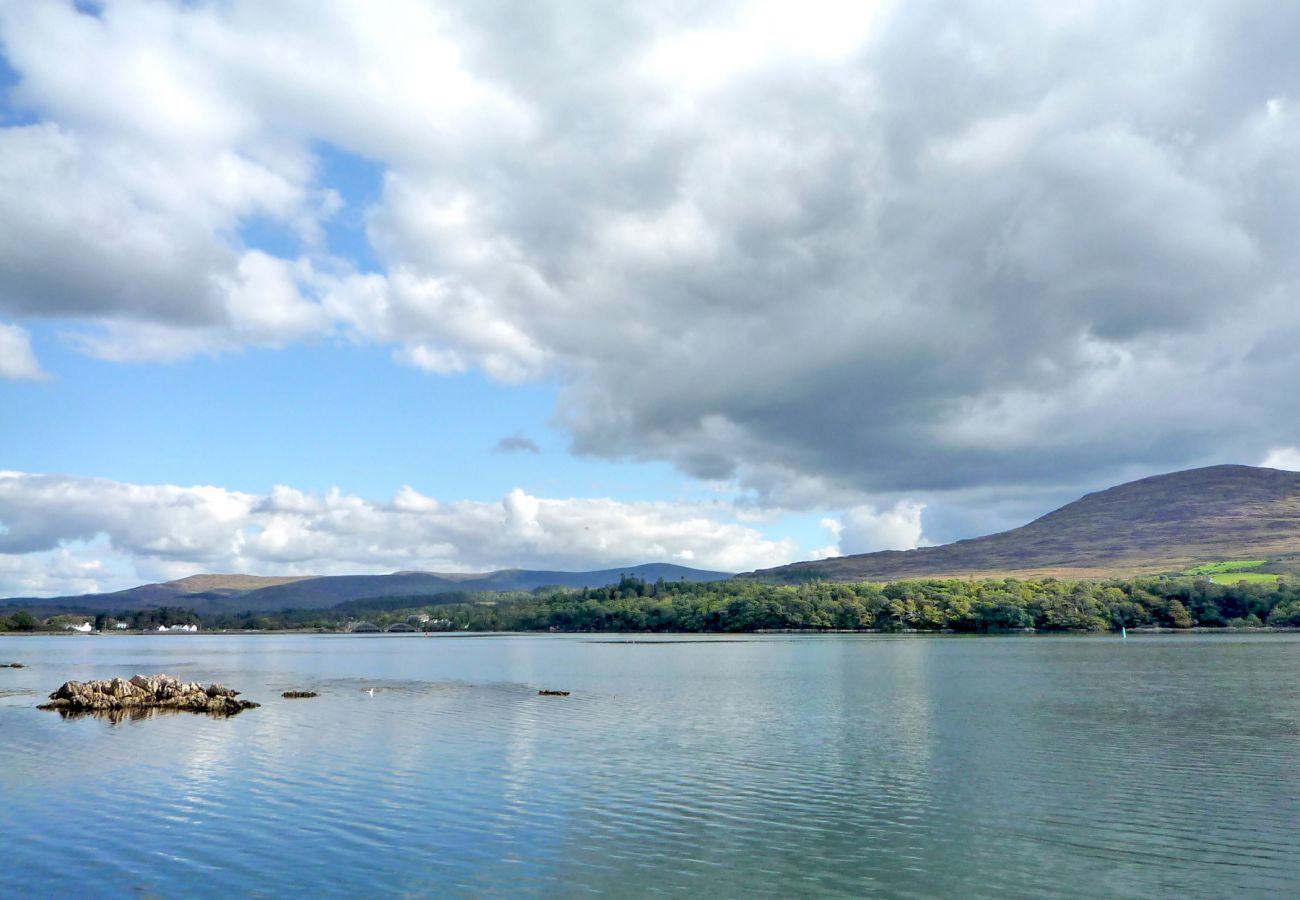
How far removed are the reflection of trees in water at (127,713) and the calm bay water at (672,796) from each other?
1.51 m

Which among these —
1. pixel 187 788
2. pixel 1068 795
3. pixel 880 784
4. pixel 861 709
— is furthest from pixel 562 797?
pixel 861 709

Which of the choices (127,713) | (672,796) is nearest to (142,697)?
(127,713)

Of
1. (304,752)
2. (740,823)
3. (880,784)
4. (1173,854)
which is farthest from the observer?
(304,752)

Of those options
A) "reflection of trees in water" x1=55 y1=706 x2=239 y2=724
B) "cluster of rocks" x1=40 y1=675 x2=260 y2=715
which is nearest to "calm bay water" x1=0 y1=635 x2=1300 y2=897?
"reflection of trees in water" x1=55 y1=706 x2=239 y2=724

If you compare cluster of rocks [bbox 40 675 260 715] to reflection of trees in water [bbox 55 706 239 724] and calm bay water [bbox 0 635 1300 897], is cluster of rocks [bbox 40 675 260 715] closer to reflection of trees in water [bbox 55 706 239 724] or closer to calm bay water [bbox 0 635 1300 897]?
reflection of trees in water [bbox 55 706 239 724]

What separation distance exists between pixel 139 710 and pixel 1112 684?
8530 centimetres

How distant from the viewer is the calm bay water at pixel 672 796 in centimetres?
2828

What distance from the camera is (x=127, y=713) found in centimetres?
7300

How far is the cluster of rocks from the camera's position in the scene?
2921 inches

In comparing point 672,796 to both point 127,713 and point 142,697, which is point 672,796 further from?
point 142,697

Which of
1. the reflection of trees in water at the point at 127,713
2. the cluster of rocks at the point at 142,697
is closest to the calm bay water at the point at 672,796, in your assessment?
the reflection of trees in water at the point at 127,713

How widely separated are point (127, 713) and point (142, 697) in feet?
18.1

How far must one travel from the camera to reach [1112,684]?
88250 millimetres

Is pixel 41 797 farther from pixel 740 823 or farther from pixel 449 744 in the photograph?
pixel 740 823
